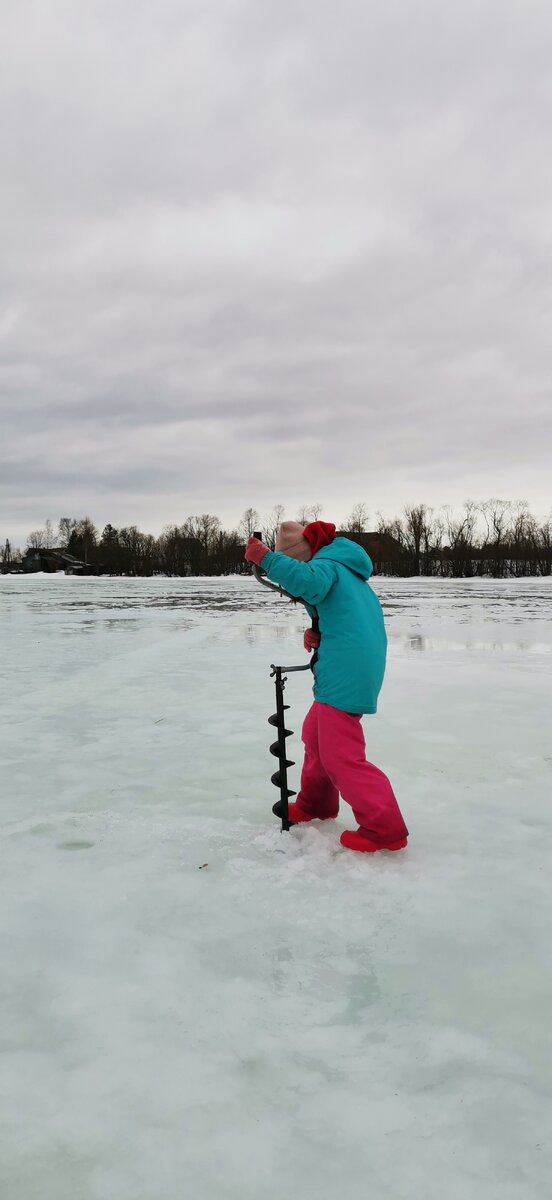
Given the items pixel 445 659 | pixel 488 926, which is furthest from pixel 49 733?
pixel 445 659

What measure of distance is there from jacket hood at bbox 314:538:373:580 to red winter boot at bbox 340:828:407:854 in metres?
1.07

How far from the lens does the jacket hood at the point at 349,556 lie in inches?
114

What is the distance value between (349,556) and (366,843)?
3.84 ft

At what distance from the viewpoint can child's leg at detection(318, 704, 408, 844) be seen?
284cm

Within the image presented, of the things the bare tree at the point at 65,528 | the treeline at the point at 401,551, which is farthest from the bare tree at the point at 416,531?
the bare tree at the point at 65,528

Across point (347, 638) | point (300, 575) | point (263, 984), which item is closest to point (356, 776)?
point (347, 638)

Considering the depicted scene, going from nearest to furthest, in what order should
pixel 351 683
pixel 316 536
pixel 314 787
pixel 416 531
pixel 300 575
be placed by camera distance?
pixel 300 575, pixel 351 683, pixel 316 536, pixel 314 787, pixel 416 531

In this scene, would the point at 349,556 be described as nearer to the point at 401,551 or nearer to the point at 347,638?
the point at 347,638

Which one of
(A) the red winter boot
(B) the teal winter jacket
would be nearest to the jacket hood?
(B) the teal winter jacket

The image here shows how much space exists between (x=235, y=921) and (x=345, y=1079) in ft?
2.60

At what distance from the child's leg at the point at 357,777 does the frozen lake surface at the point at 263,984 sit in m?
0.16

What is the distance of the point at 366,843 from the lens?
9.50 feet

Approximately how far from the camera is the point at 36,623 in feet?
49.0

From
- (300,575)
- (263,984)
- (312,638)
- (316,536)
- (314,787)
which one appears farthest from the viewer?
(314,787)
